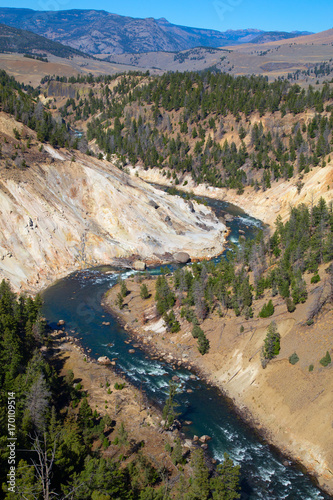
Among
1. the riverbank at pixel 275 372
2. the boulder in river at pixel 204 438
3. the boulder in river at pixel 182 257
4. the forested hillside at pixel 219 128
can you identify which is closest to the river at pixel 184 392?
the boulder in river at pixel 204 438

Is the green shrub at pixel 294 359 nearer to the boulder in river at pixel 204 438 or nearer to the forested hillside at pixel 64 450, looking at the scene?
the boulder in river at pixel 204 438

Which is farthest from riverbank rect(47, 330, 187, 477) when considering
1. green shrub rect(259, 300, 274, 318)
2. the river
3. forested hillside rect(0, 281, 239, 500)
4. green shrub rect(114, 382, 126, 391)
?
green shrub rect(259, 300, 274, 318)

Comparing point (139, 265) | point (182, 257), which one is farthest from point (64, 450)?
point (182, 257)

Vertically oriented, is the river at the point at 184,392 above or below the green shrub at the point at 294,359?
below

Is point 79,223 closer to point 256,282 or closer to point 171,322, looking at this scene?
point 171,322

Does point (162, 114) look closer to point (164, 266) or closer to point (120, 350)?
point (164, 266)
